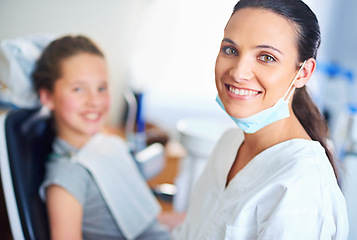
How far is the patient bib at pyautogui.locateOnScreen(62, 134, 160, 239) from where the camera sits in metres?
1.16

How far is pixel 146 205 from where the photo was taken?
1303mm

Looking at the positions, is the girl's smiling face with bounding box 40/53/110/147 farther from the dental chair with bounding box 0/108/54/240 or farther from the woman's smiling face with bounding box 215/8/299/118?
the woman's smiling face with bounding box 215/8/299/118

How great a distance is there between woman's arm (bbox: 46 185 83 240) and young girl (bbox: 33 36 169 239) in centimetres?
3

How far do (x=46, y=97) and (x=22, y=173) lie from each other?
0.29m

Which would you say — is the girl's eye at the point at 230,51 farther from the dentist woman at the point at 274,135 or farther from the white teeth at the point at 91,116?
the white teeth at the point at 91,116

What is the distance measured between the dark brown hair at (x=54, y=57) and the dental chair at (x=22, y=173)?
11 cm

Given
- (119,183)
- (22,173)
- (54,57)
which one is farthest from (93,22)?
(22,173)

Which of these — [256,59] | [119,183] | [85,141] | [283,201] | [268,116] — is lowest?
[119,183]

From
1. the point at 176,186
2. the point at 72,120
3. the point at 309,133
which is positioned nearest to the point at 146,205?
the point at 72,120

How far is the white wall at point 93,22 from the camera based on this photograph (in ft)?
6.59

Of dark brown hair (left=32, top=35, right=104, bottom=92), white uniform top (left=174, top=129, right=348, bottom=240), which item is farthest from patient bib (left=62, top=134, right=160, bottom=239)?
white uniform top (left=174, top=129, right=348, bottom=240)

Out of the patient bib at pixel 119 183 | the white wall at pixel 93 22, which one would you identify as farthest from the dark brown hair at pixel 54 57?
the white wall at pixel 93 22

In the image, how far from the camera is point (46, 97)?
1189mm

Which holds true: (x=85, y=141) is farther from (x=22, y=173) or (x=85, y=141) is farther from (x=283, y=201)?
(x=283, y=201)
